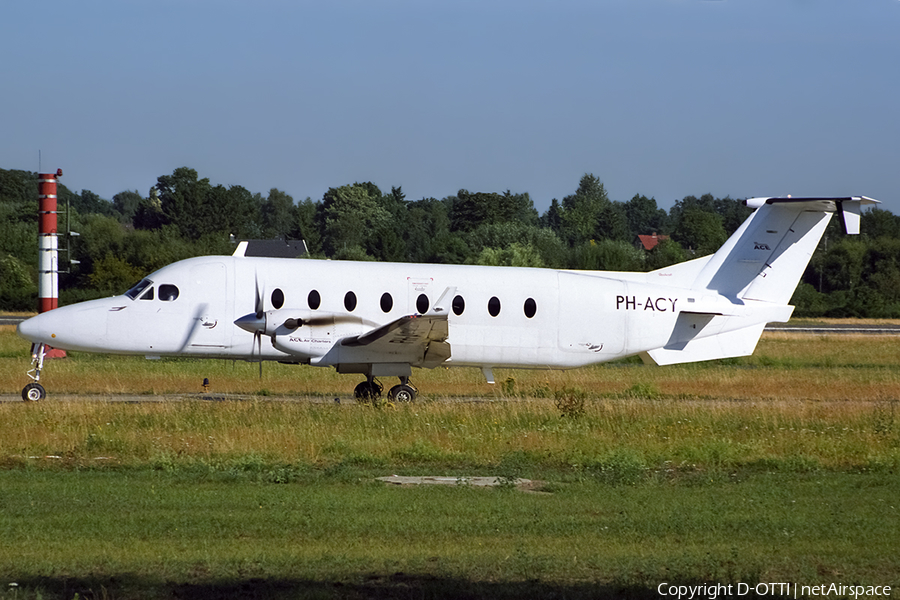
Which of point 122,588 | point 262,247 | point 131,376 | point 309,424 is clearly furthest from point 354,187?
point 122,588

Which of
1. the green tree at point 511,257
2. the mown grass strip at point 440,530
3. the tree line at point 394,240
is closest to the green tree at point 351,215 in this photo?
the tree line at point 394,240

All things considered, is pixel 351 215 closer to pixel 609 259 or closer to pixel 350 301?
pixel 609 259

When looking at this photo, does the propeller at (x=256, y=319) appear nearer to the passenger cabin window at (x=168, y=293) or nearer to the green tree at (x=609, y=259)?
the passenger cabin window at (x=168, y=293)

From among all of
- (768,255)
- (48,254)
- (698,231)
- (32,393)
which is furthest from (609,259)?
(32,393)

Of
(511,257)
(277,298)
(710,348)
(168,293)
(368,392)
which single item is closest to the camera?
(277,298)

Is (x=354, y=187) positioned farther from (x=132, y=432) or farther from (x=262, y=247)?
(x=132, y=432)

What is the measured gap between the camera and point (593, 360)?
22.5 meters

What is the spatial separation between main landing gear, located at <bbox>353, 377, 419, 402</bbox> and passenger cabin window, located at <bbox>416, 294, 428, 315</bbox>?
1.54 meters

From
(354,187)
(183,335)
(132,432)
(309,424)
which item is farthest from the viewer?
(354,187)

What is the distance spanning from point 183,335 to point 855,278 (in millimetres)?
68808

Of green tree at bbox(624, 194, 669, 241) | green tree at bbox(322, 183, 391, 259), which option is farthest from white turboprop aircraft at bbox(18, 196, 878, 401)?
green tree at bbox(624, 194, 669, 241)

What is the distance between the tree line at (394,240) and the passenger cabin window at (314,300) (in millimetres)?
10344

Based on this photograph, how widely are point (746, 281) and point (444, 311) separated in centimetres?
735

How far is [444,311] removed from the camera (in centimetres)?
2119
